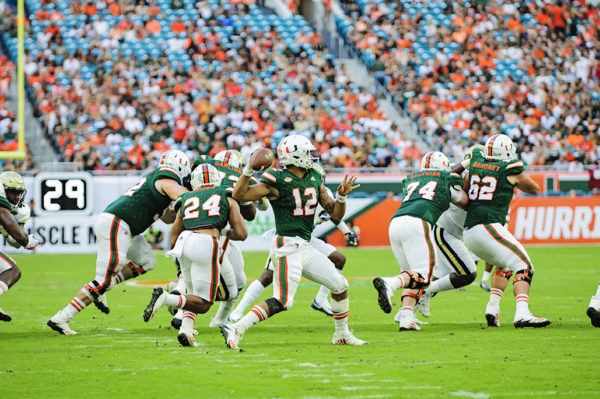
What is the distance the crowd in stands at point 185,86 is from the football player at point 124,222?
40.1ft

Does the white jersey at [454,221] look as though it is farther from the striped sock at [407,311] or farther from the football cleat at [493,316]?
the striped sock at [407,311]

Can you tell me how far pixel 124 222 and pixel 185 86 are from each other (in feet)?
51.1

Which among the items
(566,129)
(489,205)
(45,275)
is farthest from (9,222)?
(566,129)

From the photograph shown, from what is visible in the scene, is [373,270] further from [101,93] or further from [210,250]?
[101,93]

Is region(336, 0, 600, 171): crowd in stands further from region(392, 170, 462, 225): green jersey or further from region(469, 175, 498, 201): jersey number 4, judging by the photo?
region(392, 170, 462, 225): green jersey

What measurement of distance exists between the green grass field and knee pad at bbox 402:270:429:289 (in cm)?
42

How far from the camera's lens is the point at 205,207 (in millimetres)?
7684

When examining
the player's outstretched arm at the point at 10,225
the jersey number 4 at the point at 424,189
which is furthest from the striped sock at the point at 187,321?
the jersey number 4 at the point at 424,189

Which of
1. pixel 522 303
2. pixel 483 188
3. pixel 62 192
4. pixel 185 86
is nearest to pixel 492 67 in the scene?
pixel 185 86

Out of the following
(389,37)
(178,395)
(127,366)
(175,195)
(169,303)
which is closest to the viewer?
(178,395)

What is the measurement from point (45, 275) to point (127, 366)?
8.85 m

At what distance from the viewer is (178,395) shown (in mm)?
5395

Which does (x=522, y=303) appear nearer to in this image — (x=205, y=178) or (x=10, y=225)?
(x=205, y=178)

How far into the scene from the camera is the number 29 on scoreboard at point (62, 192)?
18273 mm
